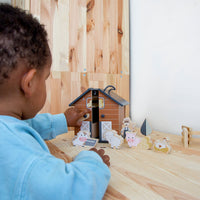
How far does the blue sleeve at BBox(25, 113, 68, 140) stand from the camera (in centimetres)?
75

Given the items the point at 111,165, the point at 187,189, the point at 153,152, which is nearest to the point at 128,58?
the point at 153,152

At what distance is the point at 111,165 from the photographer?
54cm

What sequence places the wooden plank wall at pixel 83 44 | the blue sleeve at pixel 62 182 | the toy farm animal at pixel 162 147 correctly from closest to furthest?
the blue sleeve at pixel 62 182 < the toy farm animal at pixel 162 147 < the wooden plank wall at pixel 83 44

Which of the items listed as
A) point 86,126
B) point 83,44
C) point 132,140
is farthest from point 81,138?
point 83,44

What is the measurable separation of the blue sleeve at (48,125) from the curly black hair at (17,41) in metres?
0.39

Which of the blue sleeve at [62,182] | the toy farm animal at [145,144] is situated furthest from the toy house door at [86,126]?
the blue sleeve at [62,182]

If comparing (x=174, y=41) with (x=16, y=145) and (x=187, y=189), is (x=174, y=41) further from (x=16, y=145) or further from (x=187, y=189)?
(x=16, y=145)

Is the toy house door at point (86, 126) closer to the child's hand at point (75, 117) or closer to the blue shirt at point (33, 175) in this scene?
the child's hand at point (75, 117)

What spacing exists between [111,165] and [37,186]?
27cm

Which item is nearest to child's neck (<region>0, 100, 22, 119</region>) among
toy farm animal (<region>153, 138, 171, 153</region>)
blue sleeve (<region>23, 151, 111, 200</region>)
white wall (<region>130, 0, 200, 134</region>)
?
blue sleeve (<region>23, 151, 111, 200</region>)

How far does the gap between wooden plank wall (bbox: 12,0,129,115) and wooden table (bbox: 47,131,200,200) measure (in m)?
0.40

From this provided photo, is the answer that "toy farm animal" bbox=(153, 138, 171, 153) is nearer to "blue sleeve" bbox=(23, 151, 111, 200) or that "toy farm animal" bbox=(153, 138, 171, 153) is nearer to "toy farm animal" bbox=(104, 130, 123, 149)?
"toy farm animal" bbox=(104, 130, 123, 149)

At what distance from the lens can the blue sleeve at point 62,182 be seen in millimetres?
306

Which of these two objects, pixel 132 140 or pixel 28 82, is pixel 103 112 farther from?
pixel 28 82
